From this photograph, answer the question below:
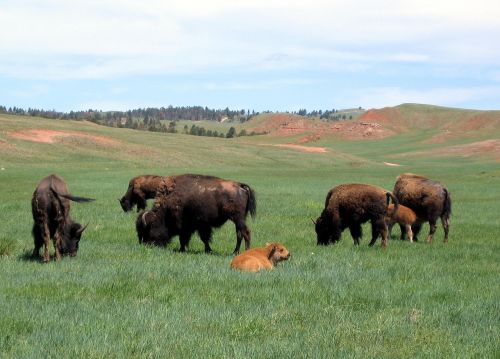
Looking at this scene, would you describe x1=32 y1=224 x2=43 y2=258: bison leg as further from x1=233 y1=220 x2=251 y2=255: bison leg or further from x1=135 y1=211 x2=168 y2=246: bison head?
x1=233 y1=220 x2=251 y2=255: bison leg

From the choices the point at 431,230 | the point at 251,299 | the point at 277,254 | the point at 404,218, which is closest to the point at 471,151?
the point at 431,230

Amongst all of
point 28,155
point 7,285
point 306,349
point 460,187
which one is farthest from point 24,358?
point 28,155

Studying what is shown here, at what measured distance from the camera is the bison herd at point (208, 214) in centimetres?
1131

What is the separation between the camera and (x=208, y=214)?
1322cm

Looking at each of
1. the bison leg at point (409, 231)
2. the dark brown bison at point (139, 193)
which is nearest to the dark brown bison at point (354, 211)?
the bison leg at point (409, 231)

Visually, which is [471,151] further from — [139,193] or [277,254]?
[277,254]

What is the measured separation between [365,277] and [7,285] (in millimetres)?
5072

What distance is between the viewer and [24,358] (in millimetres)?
5430

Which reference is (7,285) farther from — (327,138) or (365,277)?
(327,138)

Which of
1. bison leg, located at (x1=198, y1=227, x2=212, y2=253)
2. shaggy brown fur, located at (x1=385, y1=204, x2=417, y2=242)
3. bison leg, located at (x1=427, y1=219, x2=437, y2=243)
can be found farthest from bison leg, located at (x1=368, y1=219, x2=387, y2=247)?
bison leg, located at (x1=198, y1=227, x2=212, y2=253)

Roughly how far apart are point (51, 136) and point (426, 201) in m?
59.7

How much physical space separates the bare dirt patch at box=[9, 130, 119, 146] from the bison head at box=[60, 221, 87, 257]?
57.5 metres

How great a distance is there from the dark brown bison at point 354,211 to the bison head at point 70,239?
5.58m

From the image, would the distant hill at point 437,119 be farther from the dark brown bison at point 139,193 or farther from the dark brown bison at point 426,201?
the dark brown bison at point 426,201
